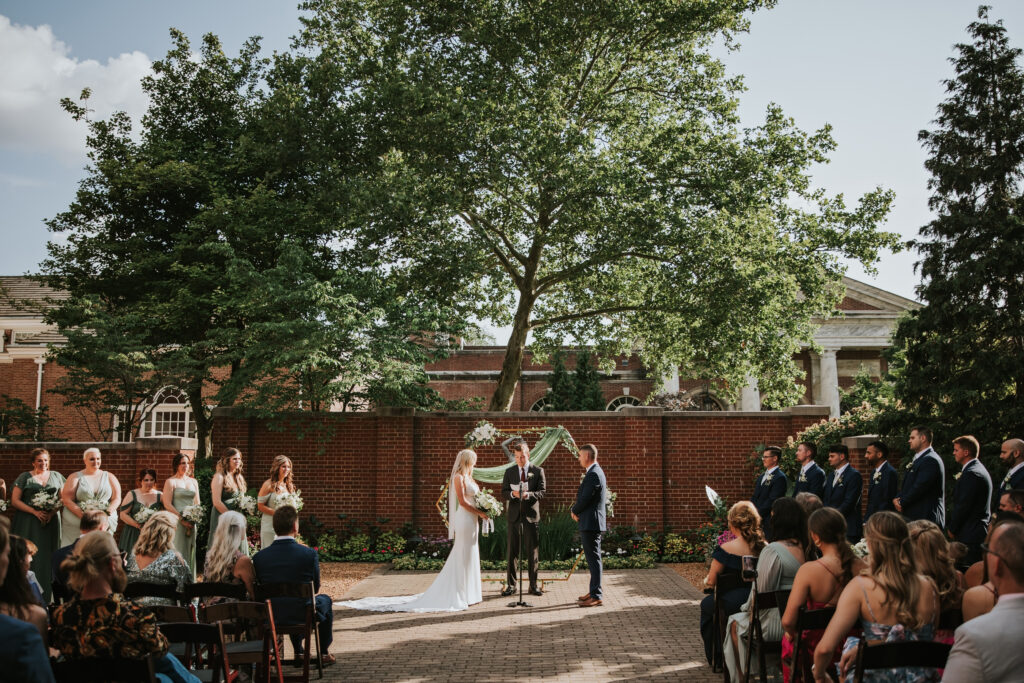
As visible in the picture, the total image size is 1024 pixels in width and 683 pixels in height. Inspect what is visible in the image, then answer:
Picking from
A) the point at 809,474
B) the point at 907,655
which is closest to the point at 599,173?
the point at 809,474

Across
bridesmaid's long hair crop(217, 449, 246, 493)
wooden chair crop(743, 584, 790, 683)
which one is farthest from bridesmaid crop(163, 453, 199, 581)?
wooden chair crop(743, 584, 790, 683)

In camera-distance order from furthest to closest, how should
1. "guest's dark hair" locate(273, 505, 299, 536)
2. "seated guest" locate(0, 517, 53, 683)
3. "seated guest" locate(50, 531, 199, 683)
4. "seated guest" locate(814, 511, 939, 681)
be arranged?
1. "guest's dark hair" locate(273, 505, 299, 536)
2. "seated guest" locate(814, 511, 939, 681)
3. "seated guest" locate(50, 531, 199, 683)
4. "seated guest" locate(0, 517, 53, 683)

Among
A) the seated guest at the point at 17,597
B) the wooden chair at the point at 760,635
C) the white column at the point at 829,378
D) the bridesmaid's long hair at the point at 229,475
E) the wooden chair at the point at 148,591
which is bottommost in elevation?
the wooden chair at the point at 760,635

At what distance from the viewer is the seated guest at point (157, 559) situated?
21.2 ft

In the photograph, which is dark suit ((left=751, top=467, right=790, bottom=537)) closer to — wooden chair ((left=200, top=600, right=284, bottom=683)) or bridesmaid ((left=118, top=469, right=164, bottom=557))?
wooden chair ((left=200, top=600, right=284, bottom=683))

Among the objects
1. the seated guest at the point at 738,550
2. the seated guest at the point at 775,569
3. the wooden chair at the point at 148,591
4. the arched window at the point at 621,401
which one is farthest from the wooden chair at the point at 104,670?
the arched window at the point at 621,401

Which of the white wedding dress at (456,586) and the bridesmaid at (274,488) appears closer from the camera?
the bridesmaid at (274,488)

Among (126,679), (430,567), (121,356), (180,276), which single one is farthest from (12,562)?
(180,276)

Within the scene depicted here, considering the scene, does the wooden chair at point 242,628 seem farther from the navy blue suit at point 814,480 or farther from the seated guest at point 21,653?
the navy blue suit at point 814,480

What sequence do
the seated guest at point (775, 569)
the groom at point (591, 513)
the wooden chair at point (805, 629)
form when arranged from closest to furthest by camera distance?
the wooden chair at point (805, 629)
the seated guest at point (775, 569)
the groom at point (591, 513)

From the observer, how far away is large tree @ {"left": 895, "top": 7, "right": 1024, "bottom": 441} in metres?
13.1

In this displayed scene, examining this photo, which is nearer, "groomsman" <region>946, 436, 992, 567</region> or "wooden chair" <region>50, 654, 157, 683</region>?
"wooden chair" <region>50, 654, 157, 683</region>

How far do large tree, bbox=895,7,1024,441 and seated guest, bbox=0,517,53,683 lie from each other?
1344 cm

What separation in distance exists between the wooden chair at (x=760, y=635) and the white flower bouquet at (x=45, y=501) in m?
8.91
